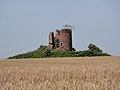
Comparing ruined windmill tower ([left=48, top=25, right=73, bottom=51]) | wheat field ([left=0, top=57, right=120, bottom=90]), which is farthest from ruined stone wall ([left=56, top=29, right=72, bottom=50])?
wheat field ([left=0, top=57, right=120, bottom=90])

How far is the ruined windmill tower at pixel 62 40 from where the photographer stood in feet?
254

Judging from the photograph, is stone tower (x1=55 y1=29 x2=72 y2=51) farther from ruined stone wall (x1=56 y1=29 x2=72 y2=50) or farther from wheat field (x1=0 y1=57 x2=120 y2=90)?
wheat field (x1=0 y1=57 x2=120 y2=90)

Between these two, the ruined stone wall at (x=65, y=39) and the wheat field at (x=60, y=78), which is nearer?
the wheat field at (x=60, y=78)

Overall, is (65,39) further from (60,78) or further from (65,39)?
(60,78)

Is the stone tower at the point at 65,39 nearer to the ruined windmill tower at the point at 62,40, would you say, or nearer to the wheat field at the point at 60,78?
the ruined windmill tower at the point at 62,40

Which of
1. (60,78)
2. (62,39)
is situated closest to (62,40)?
(62,39)

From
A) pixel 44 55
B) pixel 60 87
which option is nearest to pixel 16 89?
pixel 60 87

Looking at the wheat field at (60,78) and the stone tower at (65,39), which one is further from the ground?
the stone tower at (65,39)

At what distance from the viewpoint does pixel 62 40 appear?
77.9 m

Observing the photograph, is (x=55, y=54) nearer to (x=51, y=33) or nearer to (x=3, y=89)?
(x=51, y=33)

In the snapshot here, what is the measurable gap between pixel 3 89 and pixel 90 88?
2.59 meters

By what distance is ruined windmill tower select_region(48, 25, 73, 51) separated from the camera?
77312 millimetres

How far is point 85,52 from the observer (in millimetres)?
71438

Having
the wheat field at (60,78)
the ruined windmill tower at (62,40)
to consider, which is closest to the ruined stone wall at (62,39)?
the ruined windmill tower at (62,40)
